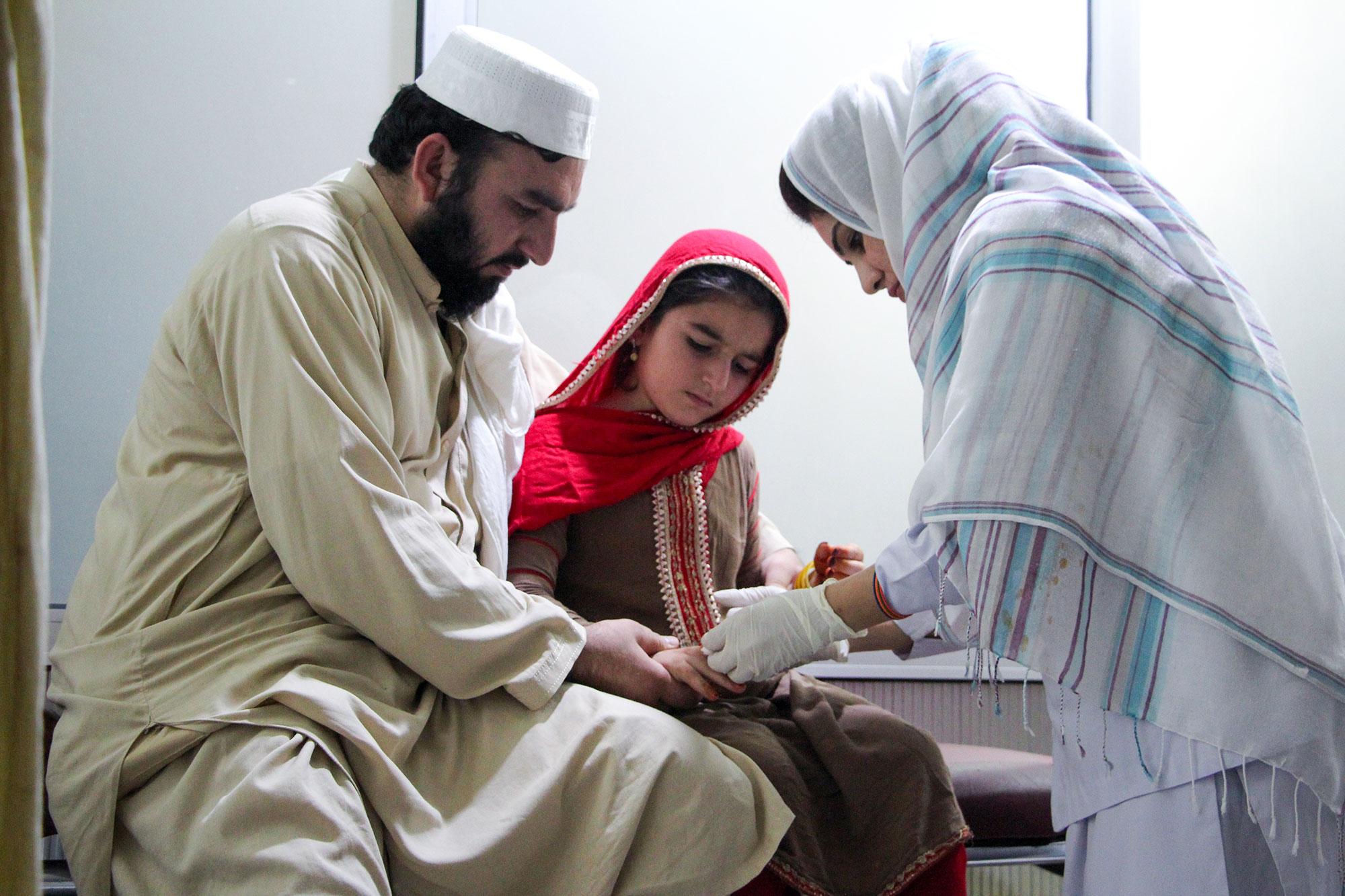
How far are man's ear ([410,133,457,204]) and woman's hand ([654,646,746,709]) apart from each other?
2.71 ft

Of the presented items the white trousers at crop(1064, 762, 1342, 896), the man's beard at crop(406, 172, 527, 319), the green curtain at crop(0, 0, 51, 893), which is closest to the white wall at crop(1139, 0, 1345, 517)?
the white trousers at crop(1064, 762, 1342, 896)

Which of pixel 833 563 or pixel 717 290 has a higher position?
pixel 717 290

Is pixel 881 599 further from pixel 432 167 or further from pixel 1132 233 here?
pixel 432 167

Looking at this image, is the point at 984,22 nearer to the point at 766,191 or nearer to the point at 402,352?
the point at 766,191

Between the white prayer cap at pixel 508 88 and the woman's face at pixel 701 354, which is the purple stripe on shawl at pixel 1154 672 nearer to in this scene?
the woman's face at pixel 701 354

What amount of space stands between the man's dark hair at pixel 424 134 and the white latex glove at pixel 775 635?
2.63 ft

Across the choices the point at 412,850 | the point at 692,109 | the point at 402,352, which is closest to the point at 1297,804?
the point at 412,850

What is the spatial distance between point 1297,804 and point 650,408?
121 cm

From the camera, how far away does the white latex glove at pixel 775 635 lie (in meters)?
1.62

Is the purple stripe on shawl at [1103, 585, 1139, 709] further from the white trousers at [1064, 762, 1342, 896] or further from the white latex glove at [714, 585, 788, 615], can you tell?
the white latex glove at [714, 585, 788, 615]

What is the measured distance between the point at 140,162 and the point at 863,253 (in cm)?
153

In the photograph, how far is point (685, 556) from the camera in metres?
1.95

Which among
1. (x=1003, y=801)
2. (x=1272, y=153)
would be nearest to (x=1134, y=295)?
(x=1003, y=801)

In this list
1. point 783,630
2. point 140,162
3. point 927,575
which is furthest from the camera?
point 140,162
